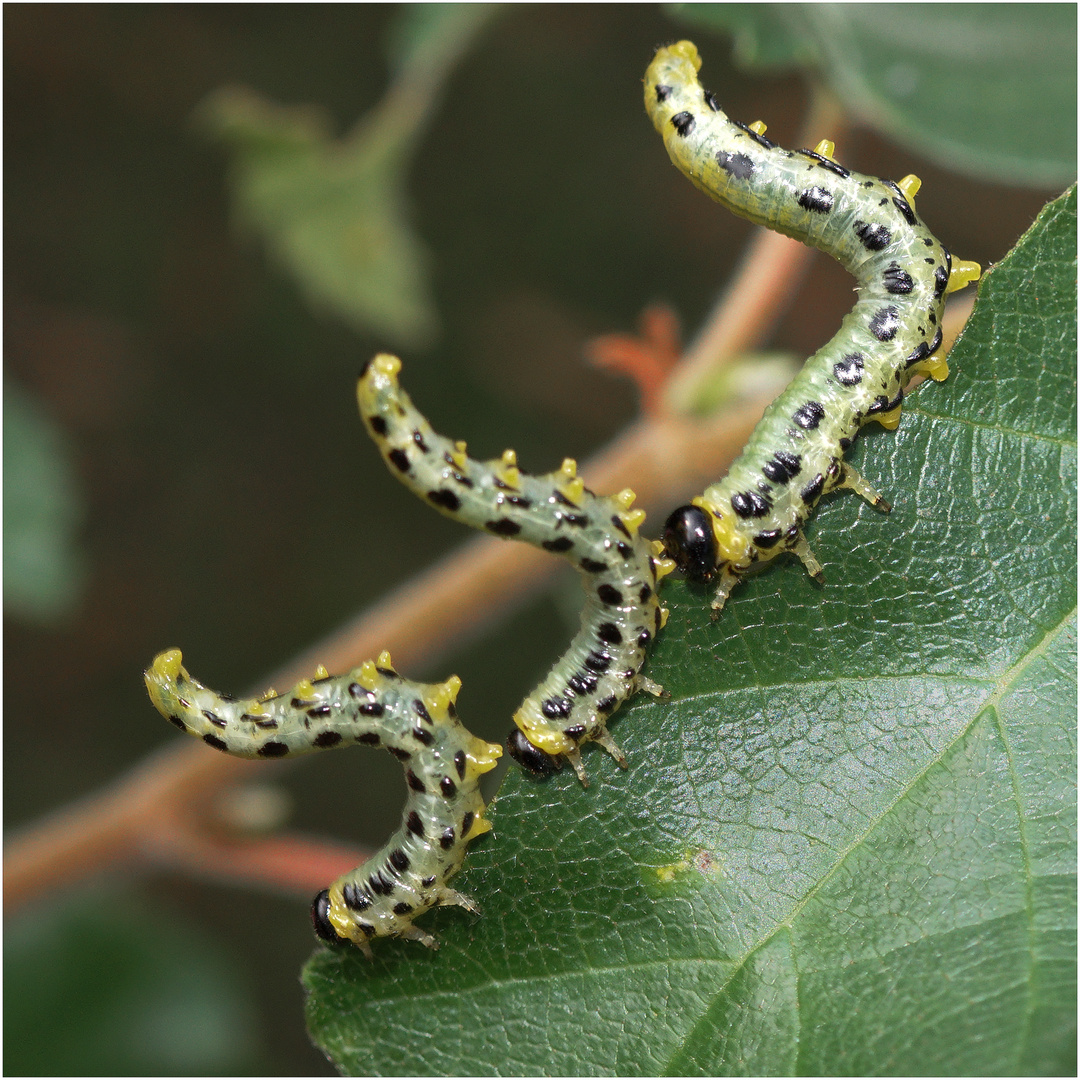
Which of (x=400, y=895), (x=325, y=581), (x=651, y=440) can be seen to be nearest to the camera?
(x=400, y=895)

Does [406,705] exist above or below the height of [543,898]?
above

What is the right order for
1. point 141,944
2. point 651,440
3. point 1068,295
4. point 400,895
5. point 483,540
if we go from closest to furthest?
point 1068,295, point 400,895, point 651,440, point 483,540, point 141,944

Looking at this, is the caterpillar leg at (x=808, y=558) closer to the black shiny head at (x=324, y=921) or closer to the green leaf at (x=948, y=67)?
the black shiny head at (x=324, y=921)

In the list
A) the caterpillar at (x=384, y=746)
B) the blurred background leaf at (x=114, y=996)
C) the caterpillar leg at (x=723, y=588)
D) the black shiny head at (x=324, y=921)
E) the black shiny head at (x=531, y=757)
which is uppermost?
the caterpillar leg at (x=723, y=588)

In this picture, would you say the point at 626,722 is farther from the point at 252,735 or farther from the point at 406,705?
the point at 252,735

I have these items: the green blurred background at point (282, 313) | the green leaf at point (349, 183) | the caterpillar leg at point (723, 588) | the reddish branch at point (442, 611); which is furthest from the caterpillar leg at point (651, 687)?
the green blurred background at point (282, 313)

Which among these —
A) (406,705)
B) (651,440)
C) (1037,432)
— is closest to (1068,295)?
(1037,432)

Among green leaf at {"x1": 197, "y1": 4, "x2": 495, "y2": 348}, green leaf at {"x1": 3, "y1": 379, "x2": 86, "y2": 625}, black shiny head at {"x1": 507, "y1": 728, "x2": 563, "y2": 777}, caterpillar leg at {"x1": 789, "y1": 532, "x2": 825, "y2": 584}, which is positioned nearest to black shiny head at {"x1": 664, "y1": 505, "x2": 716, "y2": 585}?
caterpillar leg at {"x1": 789, "y1": 532, "x2": 825, "y2": 584}

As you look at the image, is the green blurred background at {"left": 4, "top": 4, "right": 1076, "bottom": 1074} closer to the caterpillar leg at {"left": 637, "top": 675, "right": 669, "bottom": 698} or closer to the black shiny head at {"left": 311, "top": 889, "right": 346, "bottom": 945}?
the black shiny head at {"left": 311, "top": 889, "right": 346, "bottom": 945}
